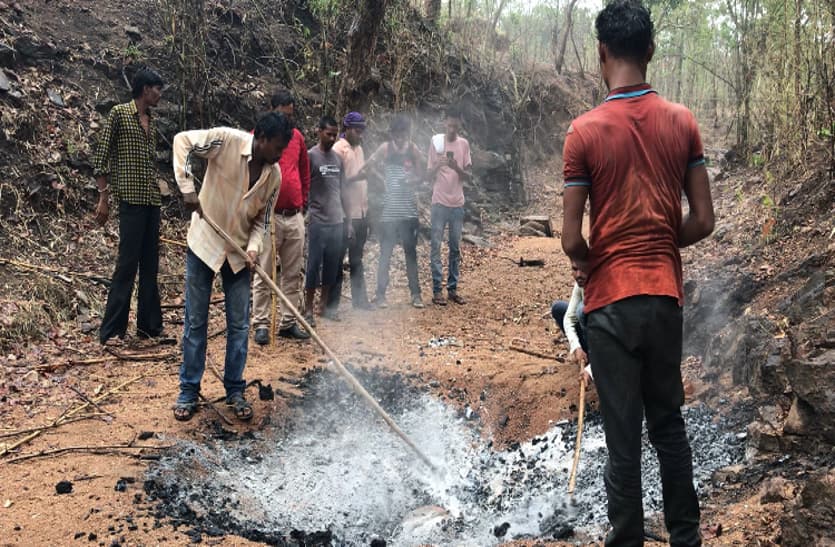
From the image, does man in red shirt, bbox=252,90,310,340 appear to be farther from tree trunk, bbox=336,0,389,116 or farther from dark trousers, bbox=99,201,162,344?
tree trunk, bbox=336,0,389,116

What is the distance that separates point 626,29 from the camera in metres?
2.29

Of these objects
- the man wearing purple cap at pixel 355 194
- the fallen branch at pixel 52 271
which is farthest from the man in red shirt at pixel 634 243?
the fallen branch at pixel 52 271

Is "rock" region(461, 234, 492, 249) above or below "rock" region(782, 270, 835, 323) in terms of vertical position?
below

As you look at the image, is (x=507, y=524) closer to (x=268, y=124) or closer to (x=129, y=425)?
(x=129, y=425)

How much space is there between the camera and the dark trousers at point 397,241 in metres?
7.48

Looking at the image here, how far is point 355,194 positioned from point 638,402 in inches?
203

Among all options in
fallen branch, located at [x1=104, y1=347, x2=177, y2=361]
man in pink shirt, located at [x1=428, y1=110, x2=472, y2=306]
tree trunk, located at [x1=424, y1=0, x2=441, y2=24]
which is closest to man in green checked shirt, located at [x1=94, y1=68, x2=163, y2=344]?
fallen branch, located at [x1=104, y1=347, x2=177, y2=361]

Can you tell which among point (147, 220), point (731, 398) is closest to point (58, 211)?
point (147, 220)

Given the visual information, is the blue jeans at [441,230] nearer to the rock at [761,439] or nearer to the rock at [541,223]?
the rock at [761,439]

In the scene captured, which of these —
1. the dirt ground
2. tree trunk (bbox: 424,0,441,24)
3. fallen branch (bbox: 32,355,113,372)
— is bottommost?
the dirt ground

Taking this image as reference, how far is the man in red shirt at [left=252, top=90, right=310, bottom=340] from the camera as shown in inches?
232

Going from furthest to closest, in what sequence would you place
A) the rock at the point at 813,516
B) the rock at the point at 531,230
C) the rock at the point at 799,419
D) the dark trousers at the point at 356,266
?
the rock at the point at 531,230, the dark trousers at the point at 356,266, the rock at the point at 799,419, the rock at the point at 813,516

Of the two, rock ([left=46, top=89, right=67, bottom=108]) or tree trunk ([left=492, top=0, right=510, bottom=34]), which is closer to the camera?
rock ([left=46, top=89, right=67, bottom=108])

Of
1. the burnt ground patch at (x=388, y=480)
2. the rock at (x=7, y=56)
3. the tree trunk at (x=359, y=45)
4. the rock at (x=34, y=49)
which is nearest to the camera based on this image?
the burnt ground patch at (x=388, y=480)
